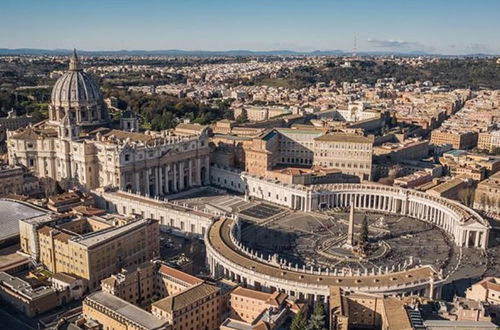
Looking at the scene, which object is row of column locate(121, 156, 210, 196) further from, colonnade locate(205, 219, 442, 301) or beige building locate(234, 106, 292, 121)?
beige building locate(234, 106, 292, 121)

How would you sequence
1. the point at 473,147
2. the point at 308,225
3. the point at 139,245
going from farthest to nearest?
the point at 473,147, the point at 308,225, the point at 139,245

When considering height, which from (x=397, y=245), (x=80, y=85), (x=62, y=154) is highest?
(x=80, y=85)

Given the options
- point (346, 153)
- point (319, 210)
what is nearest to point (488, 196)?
point (346, 153)

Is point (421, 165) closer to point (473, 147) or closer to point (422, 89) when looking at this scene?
point (473, 147)

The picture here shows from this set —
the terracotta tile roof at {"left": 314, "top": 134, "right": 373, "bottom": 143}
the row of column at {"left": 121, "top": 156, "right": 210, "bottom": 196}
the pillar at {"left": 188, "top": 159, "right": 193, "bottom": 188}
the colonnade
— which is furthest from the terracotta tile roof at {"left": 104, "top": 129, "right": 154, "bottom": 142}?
the colonnade

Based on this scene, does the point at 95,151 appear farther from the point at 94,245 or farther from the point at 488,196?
the point at 488,196

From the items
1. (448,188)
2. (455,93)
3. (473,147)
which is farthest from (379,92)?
(448,188)

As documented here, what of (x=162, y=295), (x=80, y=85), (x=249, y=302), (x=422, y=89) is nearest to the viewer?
(x=249, y=302)
